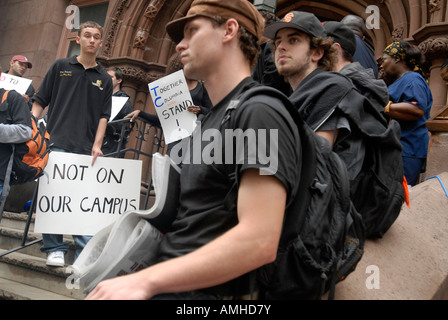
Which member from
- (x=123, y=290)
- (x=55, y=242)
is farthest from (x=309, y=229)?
(x=55, y=242)

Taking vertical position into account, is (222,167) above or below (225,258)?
above

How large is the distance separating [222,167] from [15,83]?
514cm

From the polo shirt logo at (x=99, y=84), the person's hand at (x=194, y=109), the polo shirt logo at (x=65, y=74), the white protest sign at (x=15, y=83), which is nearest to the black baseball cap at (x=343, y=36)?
the person's hand at (x=194, y=109)

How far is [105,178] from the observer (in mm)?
4070

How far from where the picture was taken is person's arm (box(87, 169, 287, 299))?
1.19 m

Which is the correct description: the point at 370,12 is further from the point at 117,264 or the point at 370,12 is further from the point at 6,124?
the point at 117,264

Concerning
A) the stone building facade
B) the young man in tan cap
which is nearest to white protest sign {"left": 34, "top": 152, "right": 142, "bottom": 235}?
the young man in tan cap

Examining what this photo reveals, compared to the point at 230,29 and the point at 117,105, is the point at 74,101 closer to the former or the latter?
the point at 117,105

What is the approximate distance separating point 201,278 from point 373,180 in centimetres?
109

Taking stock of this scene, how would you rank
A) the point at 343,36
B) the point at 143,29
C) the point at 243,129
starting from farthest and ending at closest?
1. the point at 143,29
2. the point at 343,36
3. the point at 243,129

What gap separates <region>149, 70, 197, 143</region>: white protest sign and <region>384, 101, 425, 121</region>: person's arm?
174 centimetres

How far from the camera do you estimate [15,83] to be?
5.77 m

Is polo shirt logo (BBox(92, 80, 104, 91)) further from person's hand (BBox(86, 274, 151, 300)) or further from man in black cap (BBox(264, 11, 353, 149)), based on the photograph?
person's hand (BBox(86, 274, 151, 300))

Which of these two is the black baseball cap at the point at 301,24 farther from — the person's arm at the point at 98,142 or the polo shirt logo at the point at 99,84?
the polo shirt logo at the point at 99,84
